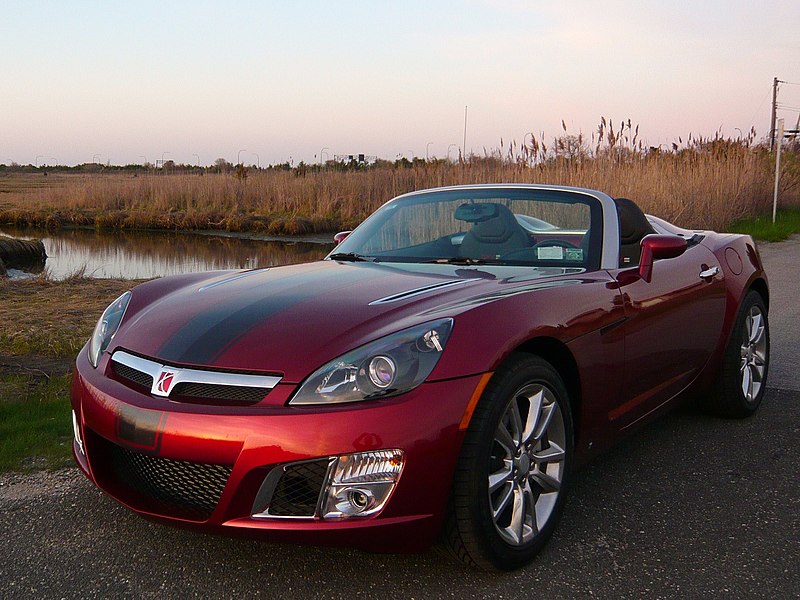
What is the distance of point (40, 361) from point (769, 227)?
49.2 feet

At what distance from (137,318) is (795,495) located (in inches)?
104

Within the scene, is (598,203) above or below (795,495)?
above

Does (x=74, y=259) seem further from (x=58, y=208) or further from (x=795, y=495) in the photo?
(x=795, y=495)

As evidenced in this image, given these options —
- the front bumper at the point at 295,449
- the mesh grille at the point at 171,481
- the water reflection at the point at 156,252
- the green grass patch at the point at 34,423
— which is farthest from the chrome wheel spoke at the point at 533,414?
the water reflection at the point at 156,252

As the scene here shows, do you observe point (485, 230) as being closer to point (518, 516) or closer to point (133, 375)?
point (518, 516)

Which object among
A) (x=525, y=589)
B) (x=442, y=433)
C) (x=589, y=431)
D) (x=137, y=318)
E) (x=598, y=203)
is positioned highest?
(x=598, y=203)

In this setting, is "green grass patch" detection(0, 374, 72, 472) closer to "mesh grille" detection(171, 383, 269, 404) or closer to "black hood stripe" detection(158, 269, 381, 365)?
"black hood stripe" detection(158, 269, 381, 365)

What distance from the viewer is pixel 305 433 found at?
2.21 meters

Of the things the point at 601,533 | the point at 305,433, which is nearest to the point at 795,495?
the point at 601,533

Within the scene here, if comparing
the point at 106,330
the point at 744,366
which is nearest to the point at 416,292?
the point at 106,330

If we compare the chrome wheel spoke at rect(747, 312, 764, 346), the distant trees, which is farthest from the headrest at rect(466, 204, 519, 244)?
the distant trees

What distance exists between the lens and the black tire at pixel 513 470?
2.36m

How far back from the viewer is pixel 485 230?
368 centimetres

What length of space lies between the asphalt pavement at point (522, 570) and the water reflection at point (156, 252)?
9.14 m
